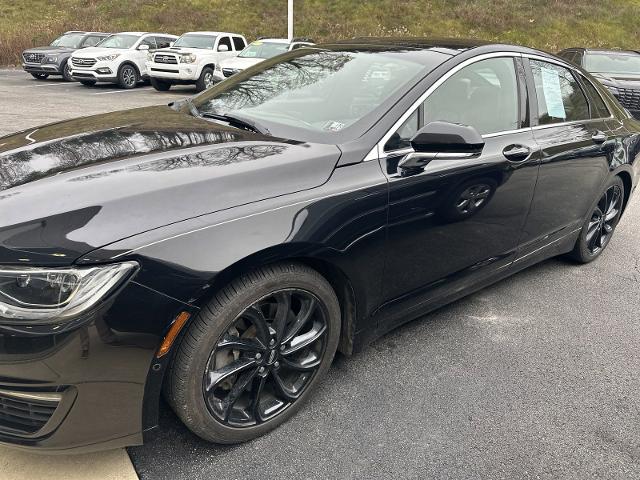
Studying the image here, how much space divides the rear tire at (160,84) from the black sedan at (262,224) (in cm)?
1315

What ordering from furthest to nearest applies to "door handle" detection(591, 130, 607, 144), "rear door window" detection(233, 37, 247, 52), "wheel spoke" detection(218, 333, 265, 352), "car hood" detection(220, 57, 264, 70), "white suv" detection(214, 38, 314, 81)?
"rear door window" detection(233, 37, 247, 52) < "white suv" detection(214, 38, 314, 81) < "car hood" detection(220, 57, 264, 70) < "door handle" detection(591, 130, 607, 144) < "wheel spoke" detection(218, 333, 265, 352)

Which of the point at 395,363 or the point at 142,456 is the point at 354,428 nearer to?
the point at 395,363

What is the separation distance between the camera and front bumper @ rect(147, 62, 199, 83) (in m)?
15.0

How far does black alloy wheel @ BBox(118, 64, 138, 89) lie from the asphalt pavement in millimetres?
14802

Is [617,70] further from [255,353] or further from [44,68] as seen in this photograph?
[44,68]

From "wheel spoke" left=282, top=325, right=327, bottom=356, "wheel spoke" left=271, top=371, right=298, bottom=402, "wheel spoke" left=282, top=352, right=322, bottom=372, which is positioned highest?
"wheel spoke" left=282, top=325, right=327, bottom=356

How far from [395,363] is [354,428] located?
568mm

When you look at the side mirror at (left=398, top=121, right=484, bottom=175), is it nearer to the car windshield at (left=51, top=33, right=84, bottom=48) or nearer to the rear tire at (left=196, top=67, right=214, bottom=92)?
the rear tire at (left=196, top=67, right=214, bottom=92)

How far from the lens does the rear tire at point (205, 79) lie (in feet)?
50.7

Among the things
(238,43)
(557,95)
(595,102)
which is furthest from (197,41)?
(557,95)

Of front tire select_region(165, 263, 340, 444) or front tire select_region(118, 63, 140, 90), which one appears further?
front tire select_region(118, 63, 140, 90)

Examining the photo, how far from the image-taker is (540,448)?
91.0 inches

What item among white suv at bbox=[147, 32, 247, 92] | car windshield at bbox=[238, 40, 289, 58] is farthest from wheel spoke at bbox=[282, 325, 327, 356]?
white suv at bbox=[147, 32, 247, 92]

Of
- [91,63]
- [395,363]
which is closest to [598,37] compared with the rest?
[91,63]
